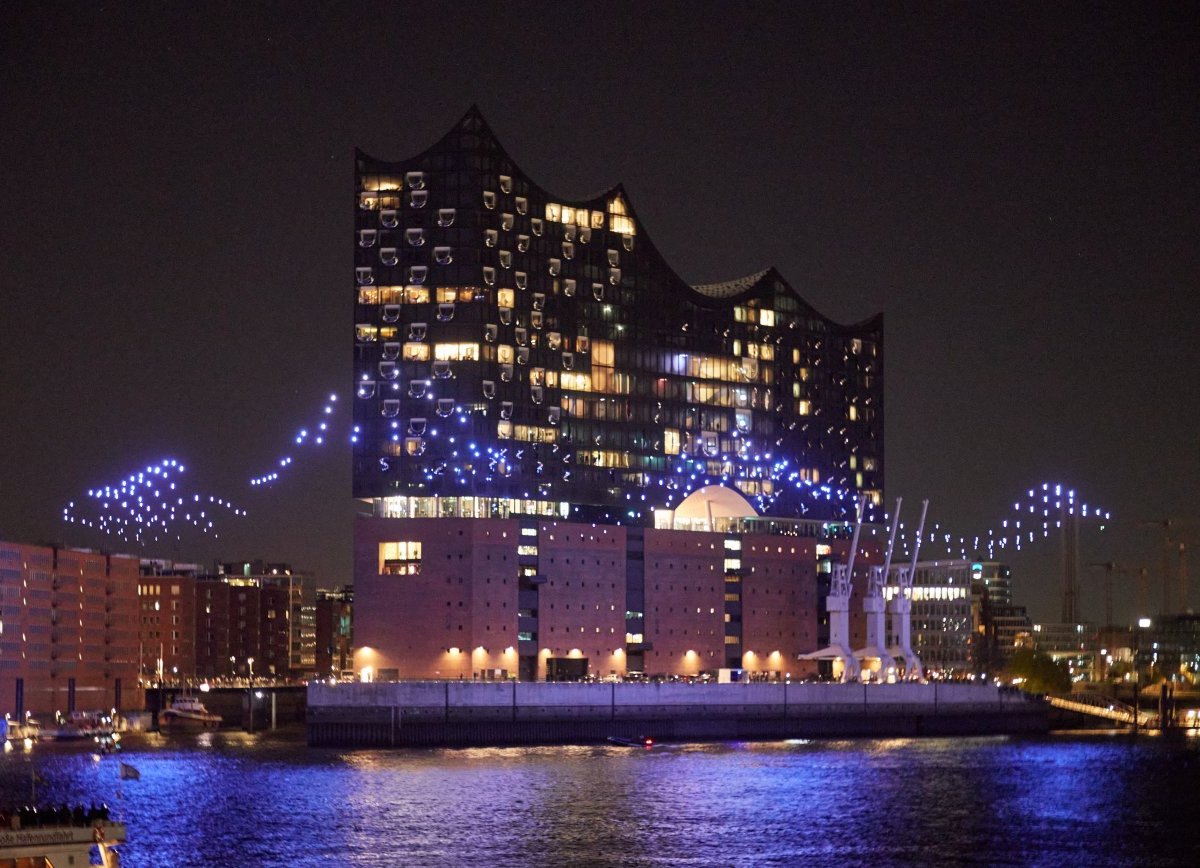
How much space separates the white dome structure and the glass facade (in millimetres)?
1459

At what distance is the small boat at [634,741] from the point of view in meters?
134

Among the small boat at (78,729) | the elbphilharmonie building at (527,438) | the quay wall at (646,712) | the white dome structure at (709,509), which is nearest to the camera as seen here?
the quay wall at (646,712)

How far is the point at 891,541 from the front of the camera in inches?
6535

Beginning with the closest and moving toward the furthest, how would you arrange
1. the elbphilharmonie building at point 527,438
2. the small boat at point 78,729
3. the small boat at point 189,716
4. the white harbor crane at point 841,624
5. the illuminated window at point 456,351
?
the small boat at point 78,729, the elbphilharmonie building at point 527,438, the illuminated window at point 456,351, the white harbor crane at point 841,624, the small boat at point 189,716

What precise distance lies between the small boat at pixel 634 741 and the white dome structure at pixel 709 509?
40.5 metres

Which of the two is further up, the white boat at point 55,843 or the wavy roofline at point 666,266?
the wavy roofline at point 666,266

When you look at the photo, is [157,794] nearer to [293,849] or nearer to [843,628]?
[293,849]

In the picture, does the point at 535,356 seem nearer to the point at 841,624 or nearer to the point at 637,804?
the point at 841,624

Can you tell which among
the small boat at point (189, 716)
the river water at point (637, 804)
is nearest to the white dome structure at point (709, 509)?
the small boat at point (189, 716)

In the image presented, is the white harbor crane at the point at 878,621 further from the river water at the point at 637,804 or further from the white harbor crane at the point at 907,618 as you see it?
the river water at the point at 637,804

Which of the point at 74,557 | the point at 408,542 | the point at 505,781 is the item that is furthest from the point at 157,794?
the point at 74,557

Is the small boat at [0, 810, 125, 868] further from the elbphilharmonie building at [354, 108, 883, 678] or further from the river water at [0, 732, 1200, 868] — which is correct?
the elbphilharmonie building at [354, 108, 883, 678]

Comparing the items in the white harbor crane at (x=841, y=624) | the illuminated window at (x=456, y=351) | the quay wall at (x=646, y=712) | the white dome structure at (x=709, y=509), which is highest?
the illuminated window at (x=456, y=351)

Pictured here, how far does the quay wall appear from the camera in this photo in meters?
132
